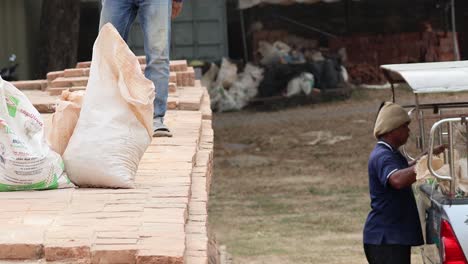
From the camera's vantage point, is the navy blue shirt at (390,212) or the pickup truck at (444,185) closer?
the pickup truck at (444,185)

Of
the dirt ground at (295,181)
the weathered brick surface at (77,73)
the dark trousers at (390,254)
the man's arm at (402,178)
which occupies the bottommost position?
the dirt ground at (295,181)

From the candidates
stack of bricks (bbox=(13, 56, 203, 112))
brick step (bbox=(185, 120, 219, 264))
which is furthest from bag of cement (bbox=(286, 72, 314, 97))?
brick step (bbox=(185, 120, 219, 264))

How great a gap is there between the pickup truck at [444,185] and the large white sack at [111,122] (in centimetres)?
142

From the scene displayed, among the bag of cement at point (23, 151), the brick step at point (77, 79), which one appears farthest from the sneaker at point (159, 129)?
the brick step at point (77, 79)

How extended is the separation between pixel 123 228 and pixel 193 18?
60.8ft

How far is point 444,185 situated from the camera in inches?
223

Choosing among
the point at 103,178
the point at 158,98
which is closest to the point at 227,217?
the point at 158,98

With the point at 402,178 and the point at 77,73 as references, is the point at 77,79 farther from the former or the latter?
the point at 402,178

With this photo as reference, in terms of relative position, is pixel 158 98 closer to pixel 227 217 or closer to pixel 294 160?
pixel 227 217

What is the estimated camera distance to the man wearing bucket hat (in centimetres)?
648

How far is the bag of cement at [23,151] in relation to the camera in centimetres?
509

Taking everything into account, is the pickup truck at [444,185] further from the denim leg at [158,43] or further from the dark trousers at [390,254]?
the denim leg at [158,43]

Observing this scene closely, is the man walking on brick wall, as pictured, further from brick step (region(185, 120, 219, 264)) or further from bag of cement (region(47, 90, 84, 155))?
bag of cement (region(47, 90, 84, 155))

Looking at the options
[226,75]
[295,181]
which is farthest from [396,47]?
[295,181]
